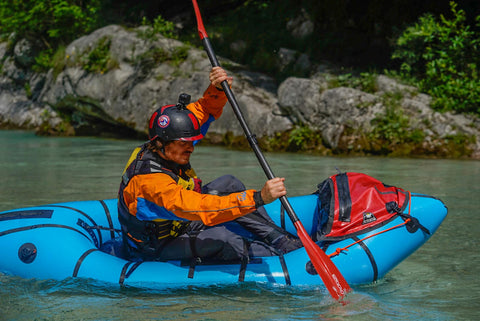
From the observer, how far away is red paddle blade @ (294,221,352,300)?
331 centimetres

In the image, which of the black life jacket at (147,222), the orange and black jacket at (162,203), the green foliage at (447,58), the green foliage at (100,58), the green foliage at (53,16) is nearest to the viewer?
the orange and black jacket at (162,203)

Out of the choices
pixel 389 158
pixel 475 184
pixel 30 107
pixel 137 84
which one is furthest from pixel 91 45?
pixel 475 184

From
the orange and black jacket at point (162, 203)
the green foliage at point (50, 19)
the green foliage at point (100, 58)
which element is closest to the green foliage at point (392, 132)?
the orange and black jacket at point (162, 203)

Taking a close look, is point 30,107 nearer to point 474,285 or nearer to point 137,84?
point 137,84

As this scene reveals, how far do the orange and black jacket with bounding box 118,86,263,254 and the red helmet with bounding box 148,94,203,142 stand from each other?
0.14m

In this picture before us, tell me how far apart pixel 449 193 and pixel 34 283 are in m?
4.33

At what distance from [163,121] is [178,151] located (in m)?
0.19

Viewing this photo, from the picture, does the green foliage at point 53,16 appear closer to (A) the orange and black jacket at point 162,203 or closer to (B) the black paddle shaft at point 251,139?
(B) the black paddle shaft at point 251,139

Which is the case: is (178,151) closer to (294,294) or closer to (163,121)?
(163,121)

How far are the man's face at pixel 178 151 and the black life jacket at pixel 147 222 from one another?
0.06 meters

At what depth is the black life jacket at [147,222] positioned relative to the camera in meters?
3.30

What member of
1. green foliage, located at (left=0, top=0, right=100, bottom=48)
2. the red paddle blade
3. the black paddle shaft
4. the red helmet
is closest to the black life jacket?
the red helmet

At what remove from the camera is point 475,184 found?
21.9 ft

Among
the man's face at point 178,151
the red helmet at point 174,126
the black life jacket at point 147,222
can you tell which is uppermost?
the red helmet at point 174,126
